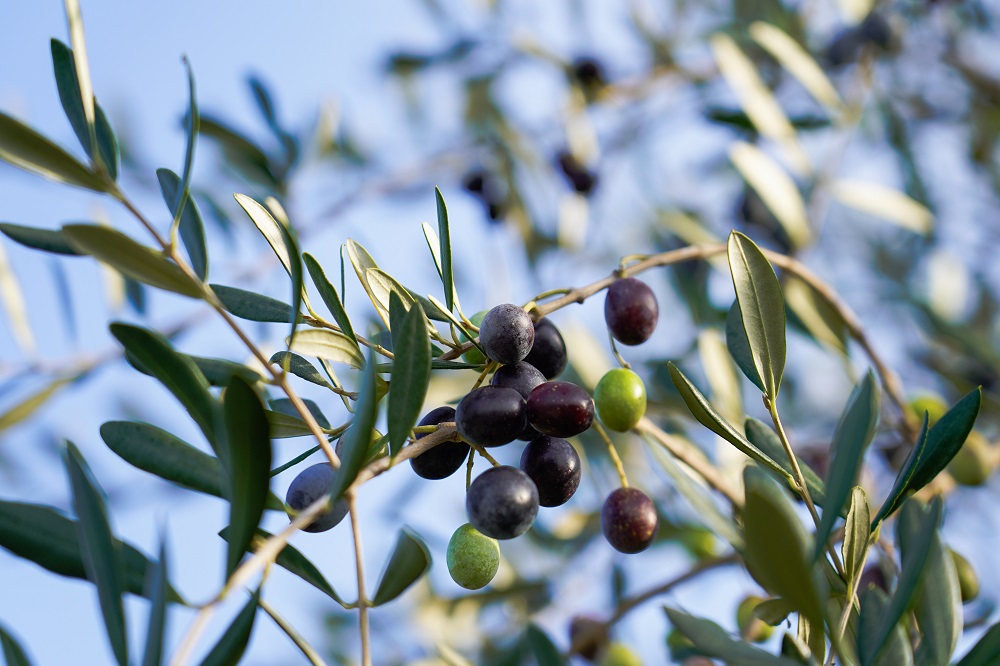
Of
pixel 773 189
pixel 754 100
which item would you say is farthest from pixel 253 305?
pixel 754 100

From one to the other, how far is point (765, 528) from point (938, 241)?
3.17m

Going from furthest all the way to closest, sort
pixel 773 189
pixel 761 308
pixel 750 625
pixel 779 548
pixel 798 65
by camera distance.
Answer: pixel 798 65, pixel 773 189, pixel 750 625, pixel 761 308, pixel 779 548

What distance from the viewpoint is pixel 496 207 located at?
2840mm

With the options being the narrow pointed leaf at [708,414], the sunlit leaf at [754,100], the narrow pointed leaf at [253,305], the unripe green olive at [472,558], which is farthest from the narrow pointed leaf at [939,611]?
the sunlit leaf at [754,100]

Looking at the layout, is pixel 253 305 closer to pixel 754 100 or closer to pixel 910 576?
pixel 910 576

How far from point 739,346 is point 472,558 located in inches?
14.3

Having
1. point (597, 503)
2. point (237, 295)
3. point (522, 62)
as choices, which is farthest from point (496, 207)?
point (237, 295)

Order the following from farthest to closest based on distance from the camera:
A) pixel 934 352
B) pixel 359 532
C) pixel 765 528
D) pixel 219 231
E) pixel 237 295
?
1. pixel 934 352
2. pixel 219 231
3. pixel 237 295
4. pixel 359 532
5. pixel 765 528

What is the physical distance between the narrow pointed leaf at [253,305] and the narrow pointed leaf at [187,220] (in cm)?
10

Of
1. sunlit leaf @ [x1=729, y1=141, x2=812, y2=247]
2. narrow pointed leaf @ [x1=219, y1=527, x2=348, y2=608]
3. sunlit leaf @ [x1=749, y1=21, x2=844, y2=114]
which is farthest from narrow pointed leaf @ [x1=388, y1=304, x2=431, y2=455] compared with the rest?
sunlit leaf @ [x1=749, y1=21, x2=844, y2=114]

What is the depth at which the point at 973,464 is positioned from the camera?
1638 millimetres

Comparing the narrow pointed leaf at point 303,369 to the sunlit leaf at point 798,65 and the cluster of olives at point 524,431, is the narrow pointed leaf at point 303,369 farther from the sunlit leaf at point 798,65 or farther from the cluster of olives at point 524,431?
the sunlit leaf at point 798,65

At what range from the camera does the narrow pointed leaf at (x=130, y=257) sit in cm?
66

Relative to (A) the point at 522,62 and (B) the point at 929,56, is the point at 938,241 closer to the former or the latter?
(B) the point at 929,56
